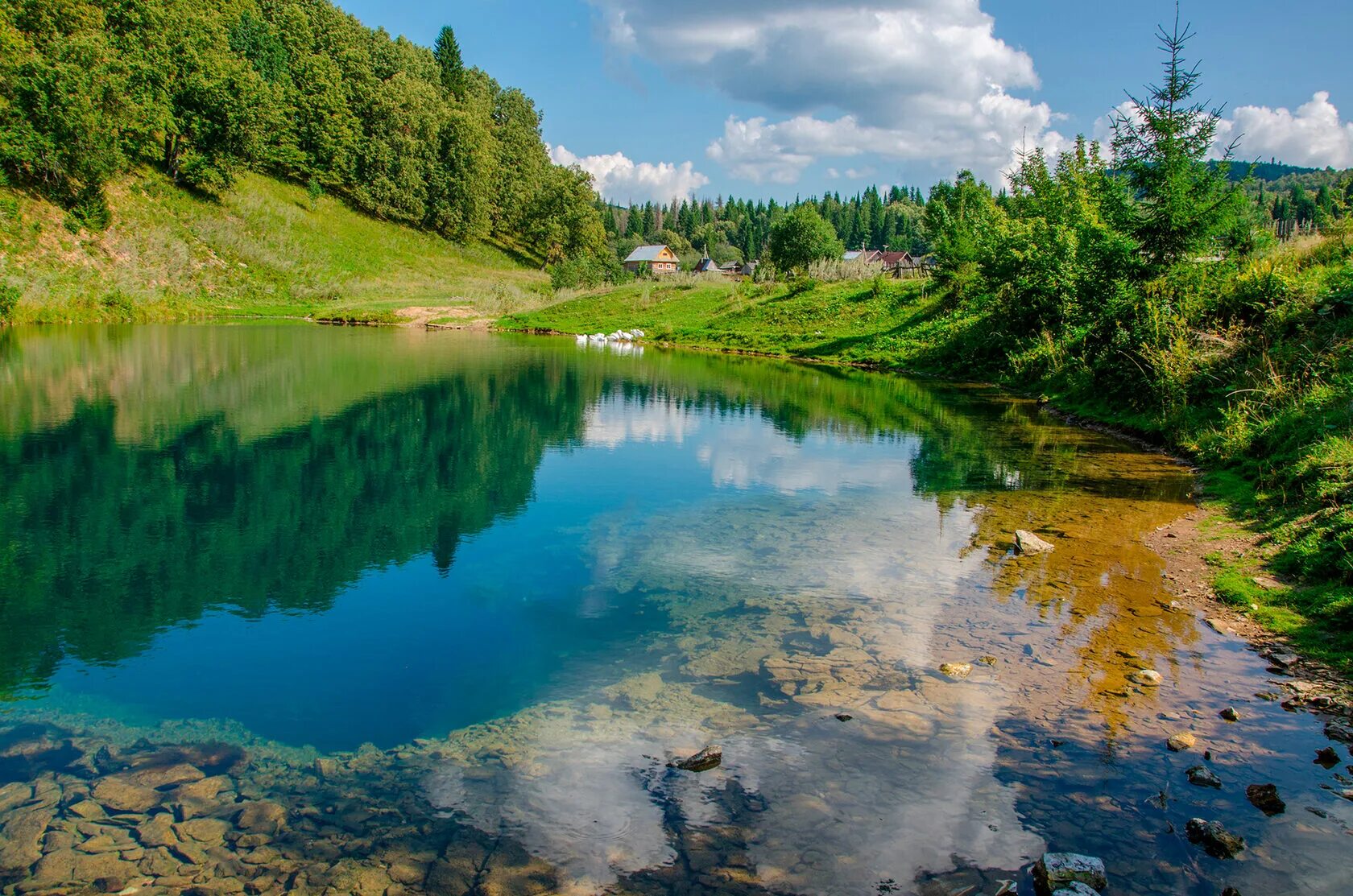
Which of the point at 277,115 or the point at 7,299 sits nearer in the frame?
the point at 7,299

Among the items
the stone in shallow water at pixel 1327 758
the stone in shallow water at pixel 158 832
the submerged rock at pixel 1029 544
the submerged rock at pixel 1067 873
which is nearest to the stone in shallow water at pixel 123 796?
the stone in shallow water at pixel 158 832

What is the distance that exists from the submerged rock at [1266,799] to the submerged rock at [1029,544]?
5.22 metres

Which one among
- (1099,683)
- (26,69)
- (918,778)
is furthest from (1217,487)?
(26,69)

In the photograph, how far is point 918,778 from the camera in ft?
19.2

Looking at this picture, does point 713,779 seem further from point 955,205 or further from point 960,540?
point 955,205

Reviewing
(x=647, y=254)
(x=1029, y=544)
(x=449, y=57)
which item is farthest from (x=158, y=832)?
(x=647, y=254)

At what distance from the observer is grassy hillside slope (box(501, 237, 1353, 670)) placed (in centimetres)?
923

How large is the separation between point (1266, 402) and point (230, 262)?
216ft

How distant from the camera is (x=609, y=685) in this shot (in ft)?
23.9

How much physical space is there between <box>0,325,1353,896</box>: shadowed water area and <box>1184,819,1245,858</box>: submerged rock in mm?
75

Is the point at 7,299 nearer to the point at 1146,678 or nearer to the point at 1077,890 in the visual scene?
the point at 1146,678

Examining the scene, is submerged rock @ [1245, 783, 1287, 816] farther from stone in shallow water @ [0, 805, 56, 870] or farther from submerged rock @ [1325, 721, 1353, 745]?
stone in shallow water @ [0, 805, 56, 870]

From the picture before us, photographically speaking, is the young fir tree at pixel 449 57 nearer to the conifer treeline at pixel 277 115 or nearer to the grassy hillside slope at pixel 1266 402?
the conifer treeline at pixel 277 115

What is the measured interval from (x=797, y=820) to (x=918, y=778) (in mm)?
1050
